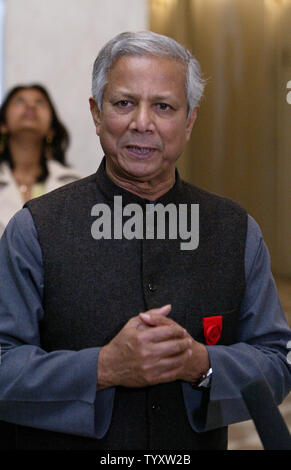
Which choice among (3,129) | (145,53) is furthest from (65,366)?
(3,129)

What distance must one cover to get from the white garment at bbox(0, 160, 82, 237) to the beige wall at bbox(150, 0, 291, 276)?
94 cm

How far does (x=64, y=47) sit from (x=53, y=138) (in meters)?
→ 0.56

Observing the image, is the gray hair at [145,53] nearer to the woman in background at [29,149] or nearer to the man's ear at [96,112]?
the man's ear at [96,112]

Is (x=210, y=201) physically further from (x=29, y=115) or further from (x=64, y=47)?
(x=64, y=47)

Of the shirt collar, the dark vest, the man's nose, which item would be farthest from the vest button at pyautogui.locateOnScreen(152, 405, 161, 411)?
the man's nose

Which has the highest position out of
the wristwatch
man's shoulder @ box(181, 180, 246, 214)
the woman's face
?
the woman's face

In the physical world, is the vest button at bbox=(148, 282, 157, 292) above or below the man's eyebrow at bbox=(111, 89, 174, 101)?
below

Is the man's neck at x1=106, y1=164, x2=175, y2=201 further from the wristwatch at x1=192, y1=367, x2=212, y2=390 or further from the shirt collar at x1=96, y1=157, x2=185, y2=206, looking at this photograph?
the wristwatch at x1=192, y1=367, x2=212, y2=390

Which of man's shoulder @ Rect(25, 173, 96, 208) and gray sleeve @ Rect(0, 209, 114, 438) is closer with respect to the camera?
gray sleeve @ Rect(0, 209, 114, 438)

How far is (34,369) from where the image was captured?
127 cm

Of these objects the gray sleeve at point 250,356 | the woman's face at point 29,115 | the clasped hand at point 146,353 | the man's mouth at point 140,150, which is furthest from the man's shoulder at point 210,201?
the woman's face at point 29,115

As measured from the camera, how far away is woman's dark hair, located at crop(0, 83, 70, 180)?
3756 mm

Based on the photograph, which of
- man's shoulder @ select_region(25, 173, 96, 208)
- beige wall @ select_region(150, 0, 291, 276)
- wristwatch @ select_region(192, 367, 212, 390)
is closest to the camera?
wristwatch @ select_region(192, 367, 212, 390)
